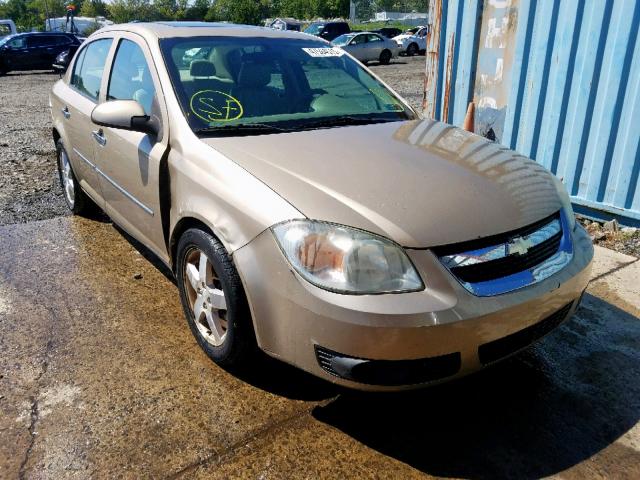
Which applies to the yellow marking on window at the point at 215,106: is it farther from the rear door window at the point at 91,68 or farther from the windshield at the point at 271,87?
the rear door window at the point at 91,68

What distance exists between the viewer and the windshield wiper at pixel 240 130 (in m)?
2.65

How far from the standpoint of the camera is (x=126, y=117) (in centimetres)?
279

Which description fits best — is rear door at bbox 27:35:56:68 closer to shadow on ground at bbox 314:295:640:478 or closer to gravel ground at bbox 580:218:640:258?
gravel ground at bbox 580:218:640:258

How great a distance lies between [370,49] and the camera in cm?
2353

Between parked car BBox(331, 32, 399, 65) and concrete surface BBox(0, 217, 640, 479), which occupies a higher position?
concrete surface BBox(0, 217, 640, 479)

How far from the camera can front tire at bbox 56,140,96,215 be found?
459cm

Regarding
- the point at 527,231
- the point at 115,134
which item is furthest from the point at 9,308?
the point at 527,231

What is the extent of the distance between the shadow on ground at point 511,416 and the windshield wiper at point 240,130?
137 centimetres

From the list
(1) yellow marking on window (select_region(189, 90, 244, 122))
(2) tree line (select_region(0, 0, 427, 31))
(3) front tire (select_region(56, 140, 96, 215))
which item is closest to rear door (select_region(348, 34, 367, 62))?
(3) front tire (select_region(56, 140, 96, 215))

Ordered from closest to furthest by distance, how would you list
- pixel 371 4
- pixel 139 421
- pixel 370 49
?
pixel 139 421 < pixel 370 49 < pixel 371 4

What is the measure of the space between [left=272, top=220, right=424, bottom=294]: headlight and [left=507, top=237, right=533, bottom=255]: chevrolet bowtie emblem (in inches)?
17.1

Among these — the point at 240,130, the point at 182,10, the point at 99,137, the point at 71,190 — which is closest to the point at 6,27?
the point at 71,190

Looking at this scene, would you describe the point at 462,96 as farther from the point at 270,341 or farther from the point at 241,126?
the point at 270,341

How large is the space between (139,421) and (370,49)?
23295 millimetres
